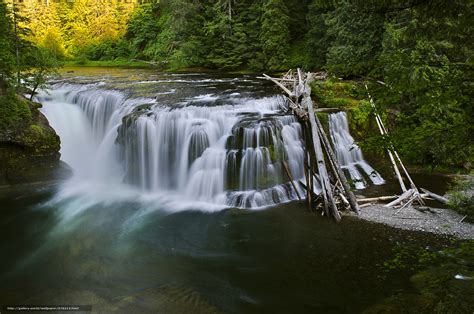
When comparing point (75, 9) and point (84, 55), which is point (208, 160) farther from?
point (75, 9)

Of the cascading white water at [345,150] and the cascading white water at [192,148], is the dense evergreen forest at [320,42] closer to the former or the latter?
the cascading white water at [345,150]

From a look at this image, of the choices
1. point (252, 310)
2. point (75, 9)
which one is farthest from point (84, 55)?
point (252, 310)

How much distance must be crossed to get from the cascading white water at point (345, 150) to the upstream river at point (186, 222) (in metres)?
0.06

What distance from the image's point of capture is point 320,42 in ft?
80.8

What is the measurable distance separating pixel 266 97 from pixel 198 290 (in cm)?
1071

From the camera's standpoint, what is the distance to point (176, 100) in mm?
16156

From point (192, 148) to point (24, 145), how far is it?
6339 mm

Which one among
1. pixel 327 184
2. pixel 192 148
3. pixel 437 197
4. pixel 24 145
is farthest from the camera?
pixel 24 145

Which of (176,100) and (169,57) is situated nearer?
(176,100)

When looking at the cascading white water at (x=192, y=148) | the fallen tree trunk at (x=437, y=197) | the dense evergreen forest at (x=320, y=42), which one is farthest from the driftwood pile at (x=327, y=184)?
the dense evergreen forest at (x=320, y=42)

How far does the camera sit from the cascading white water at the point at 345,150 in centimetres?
1343

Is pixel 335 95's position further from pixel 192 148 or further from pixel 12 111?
pixel 12 111

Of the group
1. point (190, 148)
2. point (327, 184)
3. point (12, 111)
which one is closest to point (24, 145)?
point (12, 111)

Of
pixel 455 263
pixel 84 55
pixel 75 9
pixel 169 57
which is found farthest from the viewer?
pixel 75 9
